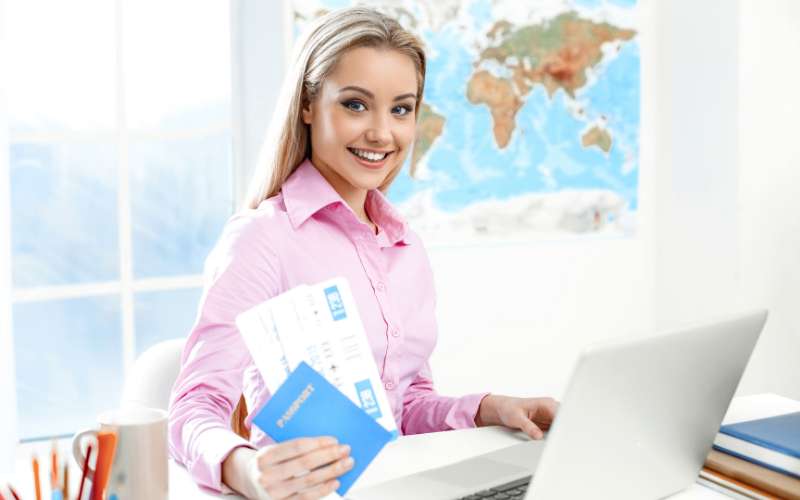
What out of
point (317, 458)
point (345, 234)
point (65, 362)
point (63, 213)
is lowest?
point (65, 362)

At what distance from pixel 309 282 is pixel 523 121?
2.01 metres

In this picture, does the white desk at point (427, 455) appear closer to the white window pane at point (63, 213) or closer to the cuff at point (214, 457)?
the cuff at point (214, 457)

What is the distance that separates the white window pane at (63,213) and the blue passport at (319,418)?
211cm

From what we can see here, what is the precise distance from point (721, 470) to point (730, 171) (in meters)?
2.33

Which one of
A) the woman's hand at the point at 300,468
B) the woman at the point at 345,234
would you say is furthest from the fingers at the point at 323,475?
the woman at the point at 345,234

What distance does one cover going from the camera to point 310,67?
5.23 ft

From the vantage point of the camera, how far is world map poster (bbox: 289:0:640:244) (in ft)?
10.5

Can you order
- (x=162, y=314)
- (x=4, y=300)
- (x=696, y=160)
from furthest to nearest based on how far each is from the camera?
(x=696, y=160) → (x=162, y=314) → (x=4, y=300)

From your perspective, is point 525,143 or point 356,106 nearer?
point 356,106

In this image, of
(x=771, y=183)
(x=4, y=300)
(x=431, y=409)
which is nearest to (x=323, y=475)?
(x=431, y=409)

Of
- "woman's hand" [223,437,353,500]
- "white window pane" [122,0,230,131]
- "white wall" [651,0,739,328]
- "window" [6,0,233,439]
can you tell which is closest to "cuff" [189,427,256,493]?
"woman's hand" [223,437,353,500]

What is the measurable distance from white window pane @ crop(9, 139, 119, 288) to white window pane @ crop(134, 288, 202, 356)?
154 mm

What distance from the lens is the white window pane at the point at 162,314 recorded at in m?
3.04

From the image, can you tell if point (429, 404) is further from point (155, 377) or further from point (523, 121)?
point (523, 121)
